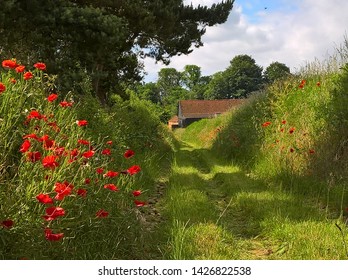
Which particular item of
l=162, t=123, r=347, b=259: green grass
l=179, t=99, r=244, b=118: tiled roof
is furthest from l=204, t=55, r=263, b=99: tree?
l=162, t=123, r=347, b=259: green grass

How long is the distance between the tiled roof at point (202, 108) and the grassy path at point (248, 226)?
64.0m

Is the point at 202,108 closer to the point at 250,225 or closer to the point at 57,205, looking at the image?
the point at 250,225

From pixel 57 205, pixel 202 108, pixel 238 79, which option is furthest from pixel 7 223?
pixel 238 79

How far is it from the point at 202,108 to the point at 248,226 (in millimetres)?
67684

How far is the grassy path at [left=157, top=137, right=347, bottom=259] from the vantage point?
3916mm

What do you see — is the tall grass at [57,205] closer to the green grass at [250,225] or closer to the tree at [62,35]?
the green grass at [250,225]

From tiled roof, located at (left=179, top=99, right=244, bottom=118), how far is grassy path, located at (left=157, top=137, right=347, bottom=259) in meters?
64.0

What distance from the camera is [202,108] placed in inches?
2852

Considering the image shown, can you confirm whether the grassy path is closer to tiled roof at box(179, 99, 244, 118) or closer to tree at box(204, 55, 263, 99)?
tiled roof at box(179, 99, 244, 118)

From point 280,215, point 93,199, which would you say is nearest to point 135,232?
point 93,199

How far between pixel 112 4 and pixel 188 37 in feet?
18.9

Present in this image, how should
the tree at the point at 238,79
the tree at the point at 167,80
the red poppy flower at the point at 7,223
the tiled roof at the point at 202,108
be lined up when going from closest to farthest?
1. the red poppy flower at the point at 7,223
2. the tiled roof at the point at 202,108
3. the tree at the point at 238,79
4. the tree at the point at 167,80

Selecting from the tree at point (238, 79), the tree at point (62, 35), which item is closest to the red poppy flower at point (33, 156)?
the tree at point (62, 35)

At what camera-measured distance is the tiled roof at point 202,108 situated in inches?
2808
